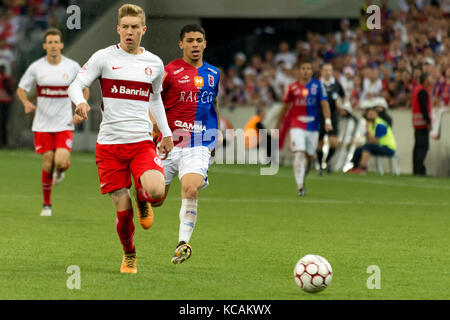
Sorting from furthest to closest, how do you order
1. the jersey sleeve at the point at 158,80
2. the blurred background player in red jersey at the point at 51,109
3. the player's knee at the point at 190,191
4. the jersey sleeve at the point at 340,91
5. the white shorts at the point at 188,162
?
the jersey sleeve at the point at 340,91, the blurred background player in red jersey at the point at 51,109, the white shorts at the point at 188,162, the player's knee at the point at 190,191, the jersey sleeve at the point at 158,80

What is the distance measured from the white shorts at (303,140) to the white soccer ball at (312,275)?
9.05 m

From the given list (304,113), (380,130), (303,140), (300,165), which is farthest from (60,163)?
(380,130)

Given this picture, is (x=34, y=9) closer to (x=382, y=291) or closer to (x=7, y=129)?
(x=7, y=129)

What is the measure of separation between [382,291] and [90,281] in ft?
7.36

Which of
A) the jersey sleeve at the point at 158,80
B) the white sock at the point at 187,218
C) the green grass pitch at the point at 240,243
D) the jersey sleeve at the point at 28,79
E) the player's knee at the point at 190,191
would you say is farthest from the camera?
the jersey sleeve at the point at 28,79

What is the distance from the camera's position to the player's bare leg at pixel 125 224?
7.98m

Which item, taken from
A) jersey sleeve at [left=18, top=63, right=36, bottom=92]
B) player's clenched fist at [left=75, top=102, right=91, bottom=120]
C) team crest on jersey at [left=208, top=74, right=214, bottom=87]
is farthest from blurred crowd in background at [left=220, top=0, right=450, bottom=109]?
player's clenched fist at [left=75, top=102, right=91, bottom=120]

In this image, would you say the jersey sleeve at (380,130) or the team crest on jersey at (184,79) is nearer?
the team crest on jersey at (184,79)

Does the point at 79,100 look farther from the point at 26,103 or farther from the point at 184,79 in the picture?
the point at 26,103

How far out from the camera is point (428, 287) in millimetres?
7484

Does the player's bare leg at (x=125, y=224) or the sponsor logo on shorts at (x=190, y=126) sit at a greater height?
the sponsor logo on shorts at (x=190, y=126)

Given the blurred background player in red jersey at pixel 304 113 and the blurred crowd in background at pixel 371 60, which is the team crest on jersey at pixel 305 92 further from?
the blurred crowd in background at pixel 371 60

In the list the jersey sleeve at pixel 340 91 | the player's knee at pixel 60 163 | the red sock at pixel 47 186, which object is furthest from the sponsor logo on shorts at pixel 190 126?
the jersey sleeve at pixel 340 91
